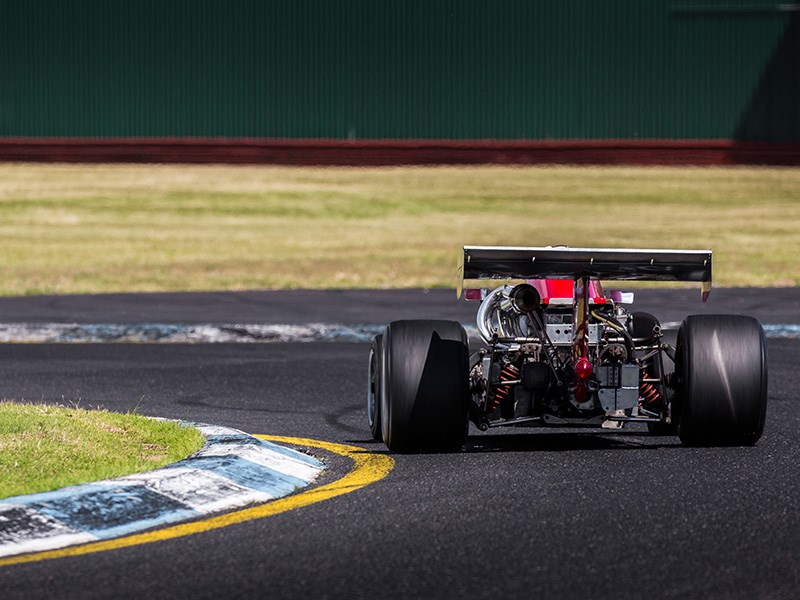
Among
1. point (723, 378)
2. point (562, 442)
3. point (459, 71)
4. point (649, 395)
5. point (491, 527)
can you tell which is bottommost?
point (562, 442)

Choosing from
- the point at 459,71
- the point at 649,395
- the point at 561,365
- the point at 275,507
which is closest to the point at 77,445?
the point at 275,507

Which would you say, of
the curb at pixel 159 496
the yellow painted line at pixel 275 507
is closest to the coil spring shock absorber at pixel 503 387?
the yellow painted line at pixel 275 507

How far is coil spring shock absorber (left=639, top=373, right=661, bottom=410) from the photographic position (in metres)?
9.19

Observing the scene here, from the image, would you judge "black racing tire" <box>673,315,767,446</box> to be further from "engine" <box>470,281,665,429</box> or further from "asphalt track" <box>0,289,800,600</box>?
"engine" <box>470,281,665,429</box>

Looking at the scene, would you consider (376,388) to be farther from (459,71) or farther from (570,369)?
(459,71)

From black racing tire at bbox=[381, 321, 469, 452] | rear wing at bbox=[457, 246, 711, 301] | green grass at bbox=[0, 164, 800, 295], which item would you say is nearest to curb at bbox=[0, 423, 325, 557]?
black racing tire at bbox=[381, 321, 469, 452]

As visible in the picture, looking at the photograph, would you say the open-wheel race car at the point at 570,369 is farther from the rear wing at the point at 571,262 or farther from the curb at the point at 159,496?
the curb at the point at 159,496

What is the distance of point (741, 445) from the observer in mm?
9086

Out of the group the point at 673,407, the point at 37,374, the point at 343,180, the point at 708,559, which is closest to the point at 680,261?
the point at 673,407

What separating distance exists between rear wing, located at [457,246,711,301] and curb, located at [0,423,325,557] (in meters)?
1.25

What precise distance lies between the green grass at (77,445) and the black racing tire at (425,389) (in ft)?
3.20

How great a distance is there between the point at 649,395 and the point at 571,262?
939 mm

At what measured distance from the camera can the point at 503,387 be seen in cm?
905

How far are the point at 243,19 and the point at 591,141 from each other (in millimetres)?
8635
